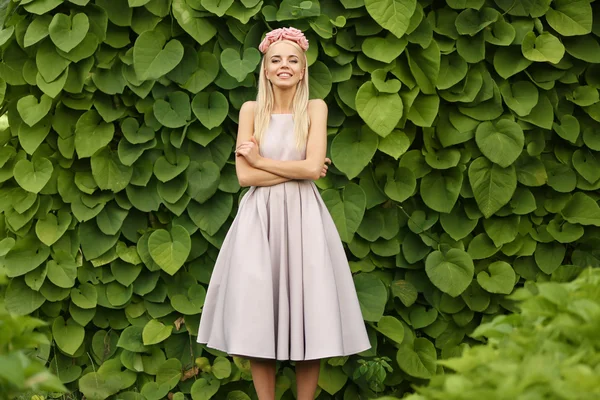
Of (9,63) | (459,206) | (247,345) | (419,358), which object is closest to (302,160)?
(247,345)

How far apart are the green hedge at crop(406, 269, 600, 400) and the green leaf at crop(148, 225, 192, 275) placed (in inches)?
69.6

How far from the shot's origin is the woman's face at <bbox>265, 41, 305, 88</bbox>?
8.53ft

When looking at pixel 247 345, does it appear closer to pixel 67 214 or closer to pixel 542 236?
pixel 67 214

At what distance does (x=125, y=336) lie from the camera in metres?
3.11

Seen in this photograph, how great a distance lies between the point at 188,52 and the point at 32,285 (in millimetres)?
1055

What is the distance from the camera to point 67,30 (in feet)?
9.53

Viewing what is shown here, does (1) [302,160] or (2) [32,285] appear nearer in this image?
(1) [302,160]

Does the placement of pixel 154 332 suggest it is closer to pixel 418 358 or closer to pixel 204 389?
pixel 204 389

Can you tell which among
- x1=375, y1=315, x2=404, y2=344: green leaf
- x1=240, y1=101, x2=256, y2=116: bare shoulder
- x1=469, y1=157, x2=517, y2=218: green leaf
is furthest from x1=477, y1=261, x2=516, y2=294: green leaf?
x1=240, y1=101, x2=256, y2=116: bare shoulder

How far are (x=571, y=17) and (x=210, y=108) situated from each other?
1.37m

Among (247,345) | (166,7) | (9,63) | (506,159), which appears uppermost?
(166,7)

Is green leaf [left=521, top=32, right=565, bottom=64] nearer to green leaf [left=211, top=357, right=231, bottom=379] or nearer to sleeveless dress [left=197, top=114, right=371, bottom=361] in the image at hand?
sleeveless dress [left=197, top=114, right=371, bottom=361]

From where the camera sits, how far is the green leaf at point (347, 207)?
2.94 meters

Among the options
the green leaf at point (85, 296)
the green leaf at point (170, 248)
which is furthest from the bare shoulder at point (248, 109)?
the green leaf at point (85, 296)
